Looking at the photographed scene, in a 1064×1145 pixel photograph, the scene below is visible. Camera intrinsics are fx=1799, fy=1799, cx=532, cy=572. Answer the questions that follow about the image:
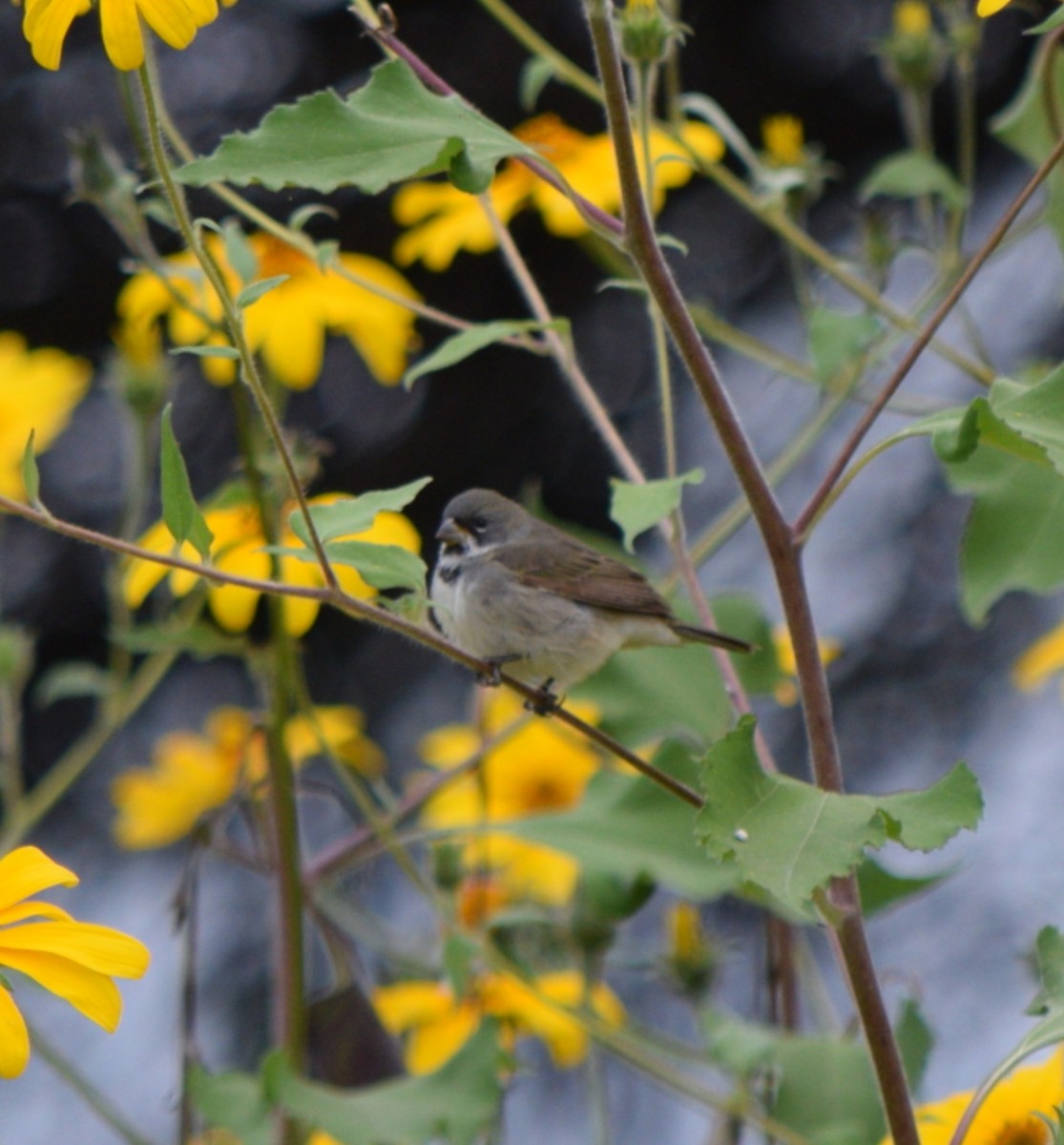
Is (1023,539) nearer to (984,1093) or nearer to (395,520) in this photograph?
(984,1093)

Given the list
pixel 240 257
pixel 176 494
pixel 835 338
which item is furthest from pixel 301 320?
pixel 176 494

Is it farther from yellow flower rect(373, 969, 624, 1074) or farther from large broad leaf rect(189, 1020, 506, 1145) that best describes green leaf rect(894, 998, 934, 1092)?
yellow flower rect(373, 969, 624, 1074)

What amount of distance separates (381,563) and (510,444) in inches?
107

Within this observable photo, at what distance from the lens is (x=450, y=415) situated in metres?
3.64

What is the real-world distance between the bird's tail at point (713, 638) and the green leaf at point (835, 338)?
0.17 m

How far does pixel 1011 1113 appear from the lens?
0.95 metres

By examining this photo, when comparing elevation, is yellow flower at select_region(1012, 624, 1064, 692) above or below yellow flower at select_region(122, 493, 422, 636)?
below

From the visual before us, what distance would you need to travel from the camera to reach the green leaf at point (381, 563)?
2.94ft

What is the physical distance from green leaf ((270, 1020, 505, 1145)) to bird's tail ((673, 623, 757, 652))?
291 millimetres

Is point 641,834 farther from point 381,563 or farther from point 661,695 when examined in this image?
point 381,563

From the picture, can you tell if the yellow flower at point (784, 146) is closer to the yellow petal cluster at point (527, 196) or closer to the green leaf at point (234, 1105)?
the yellow petal cluster at point (527, 196)

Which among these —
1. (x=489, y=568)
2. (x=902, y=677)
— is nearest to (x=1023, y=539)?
(x=489, y=568)

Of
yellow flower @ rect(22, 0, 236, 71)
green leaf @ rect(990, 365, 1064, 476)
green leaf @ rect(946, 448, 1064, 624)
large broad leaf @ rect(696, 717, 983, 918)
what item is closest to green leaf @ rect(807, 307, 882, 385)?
green leaf @ rect(946, 448, 1064, 624)

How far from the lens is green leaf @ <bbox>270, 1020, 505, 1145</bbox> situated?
1.05m
